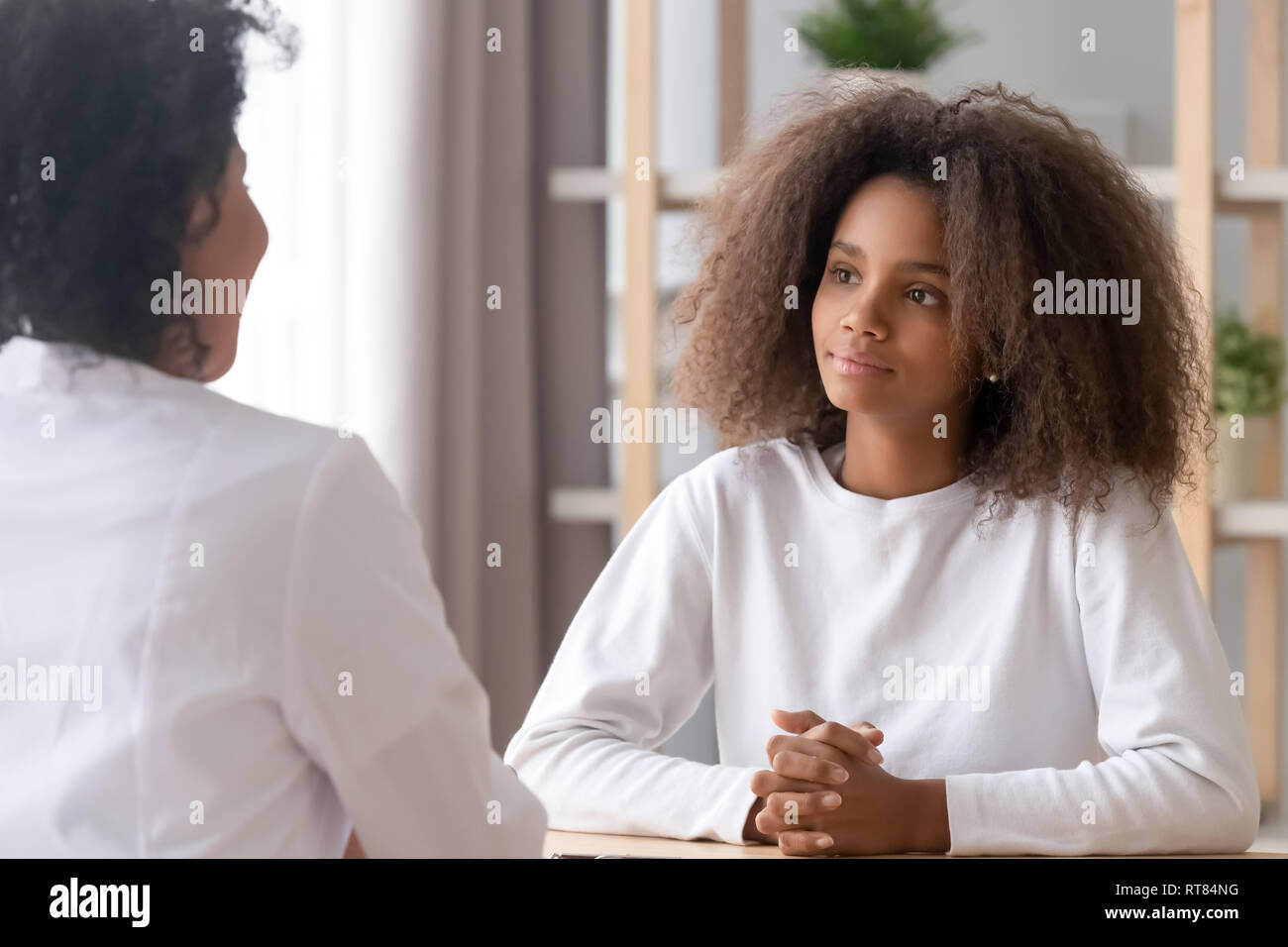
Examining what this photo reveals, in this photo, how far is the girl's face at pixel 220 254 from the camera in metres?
0.52

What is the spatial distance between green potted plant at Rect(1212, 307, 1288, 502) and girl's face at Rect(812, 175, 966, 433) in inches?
29.1

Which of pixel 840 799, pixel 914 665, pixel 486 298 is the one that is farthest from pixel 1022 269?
pixel 486 298

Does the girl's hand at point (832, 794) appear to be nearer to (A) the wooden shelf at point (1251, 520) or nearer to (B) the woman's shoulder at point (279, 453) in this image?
(B) the woman's shoulder at point (279, 453)

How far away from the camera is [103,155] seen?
0.50 metres

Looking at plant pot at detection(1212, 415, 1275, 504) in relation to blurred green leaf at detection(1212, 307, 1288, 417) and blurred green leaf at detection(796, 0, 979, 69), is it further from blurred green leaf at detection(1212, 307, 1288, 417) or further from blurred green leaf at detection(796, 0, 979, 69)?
blurred green leaf at detection(796, 0, 979, 69)

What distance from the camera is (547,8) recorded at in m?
1.29

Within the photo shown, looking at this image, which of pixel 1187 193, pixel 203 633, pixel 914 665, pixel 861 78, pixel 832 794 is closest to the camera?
pixel 203 633


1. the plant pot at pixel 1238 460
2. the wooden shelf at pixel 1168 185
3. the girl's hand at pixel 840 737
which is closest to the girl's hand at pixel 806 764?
the girl's hand at pixel 840 737

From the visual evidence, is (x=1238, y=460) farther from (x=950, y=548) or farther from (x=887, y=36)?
(x=950, y=548)

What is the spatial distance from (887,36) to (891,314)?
0.74 m

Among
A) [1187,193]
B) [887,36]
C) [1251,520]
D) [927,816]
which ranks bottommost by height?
[927,816]

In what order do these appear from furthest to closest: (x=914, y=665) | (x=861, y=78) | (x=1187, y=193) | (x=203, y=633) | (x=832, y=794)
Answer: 1. (x=1187, y=193)
2. (x=861, y=78)
3. (x=914, y=665)
4. (x=832, y=794)
5. (x=203, y=633)
